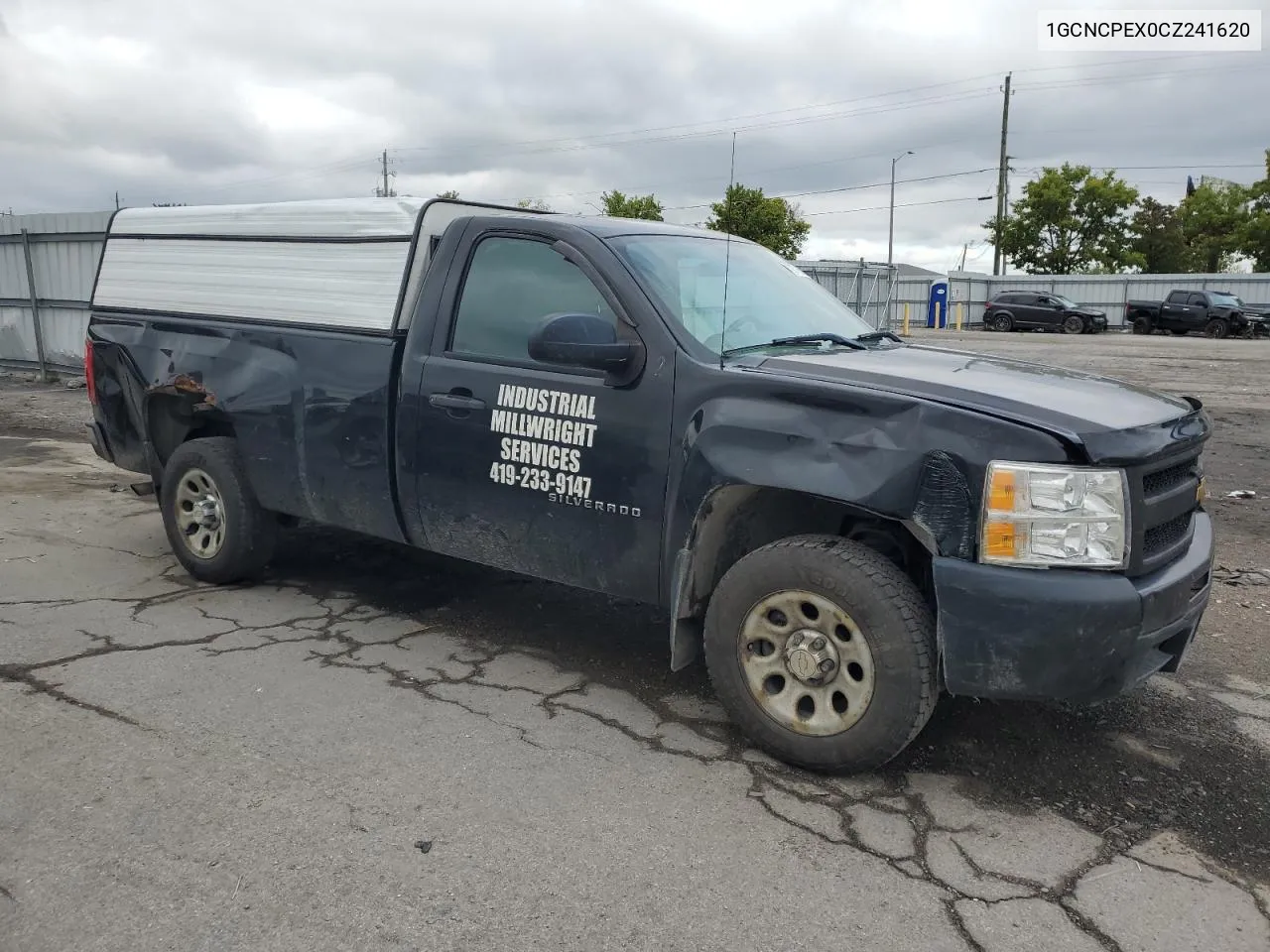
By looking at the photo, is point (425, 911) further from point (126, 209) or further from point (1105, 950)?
point (126, 209)

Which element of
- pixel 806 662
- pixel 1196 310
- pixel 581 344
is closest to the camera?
pixel 806 662

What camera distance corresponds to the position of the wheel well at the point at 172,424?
5.41 meters

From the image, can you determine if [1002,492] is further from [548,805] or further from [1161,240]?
[1161,240]

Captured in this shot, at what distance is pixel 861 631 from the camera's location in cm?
323

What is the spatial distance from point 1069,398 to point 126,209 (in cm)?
529

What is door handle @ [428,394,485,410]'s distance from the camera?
163 inches

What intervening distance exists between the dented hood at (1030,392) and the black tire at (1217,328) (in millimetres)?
35110

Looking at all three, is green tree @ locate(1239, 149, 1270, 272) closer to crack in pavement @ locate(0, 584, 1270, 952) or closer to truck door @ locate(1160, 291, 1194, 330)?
truck door @ locate(1160, 291, 1194, 330)

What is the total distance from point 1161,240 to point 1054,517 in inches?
2673

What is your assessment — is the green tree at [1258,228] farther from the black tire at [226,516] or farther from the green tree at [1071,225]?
the black tire at [226,516]

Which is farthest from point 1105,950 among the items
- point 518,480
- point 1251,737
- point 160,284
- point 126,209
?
point 126,209

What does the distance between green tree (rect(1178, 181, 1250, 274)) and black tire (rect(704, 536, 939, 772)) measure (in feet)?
188

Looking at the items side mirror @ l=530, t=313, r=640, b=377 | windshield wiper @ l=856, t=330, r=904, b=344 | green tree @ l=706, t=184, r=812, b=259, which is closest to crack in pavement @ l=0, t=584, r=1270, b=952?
side mirror @ l=530, t=313, r=640, b=377

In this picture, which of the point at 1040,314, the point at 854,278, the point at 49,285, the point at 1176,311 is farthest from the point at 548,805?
the point at 1040,314
